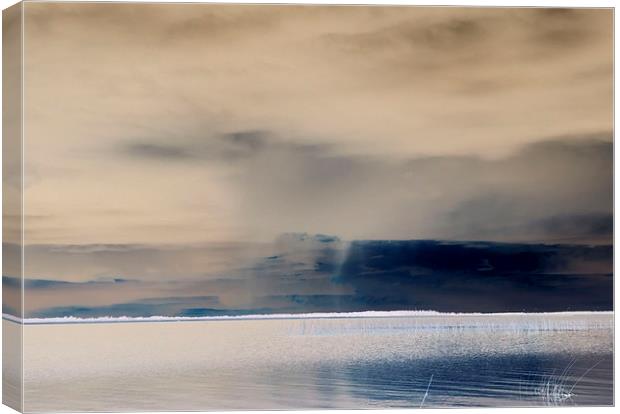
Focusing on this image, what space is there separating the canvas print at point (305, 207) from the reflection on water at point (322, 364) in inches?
0.7

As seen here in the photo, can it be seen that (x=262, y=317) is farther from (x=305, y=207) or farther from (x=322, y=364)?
(x=305, y=207)

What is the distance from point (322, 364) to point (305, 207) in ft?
4.06

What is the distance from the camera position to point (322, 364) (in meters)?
8.72

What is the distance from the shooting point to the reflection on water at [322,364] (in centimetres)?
845

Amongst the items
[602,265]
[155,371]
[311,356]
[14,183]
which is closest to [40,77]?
[14,183]

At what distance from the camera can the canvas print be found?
8422 millimetres

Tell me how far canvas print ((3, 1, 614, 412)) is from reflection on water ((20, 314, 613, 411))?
0.02m

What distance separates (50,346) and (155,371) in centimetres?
81

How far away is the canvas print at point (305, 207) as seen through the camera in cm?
842

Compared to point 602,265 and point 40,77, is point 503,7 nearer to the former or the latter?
point 602,265

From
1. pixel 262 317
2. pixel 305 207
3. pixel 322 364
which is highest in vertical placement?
pixel 305 207

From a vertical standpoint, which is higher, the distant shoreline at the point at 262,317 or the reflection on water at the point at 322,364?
the distant shoreline at the point at 262,317

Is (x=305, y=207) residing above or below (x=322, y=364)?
above

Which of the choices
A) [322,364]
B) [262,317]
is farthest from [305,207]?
[322,364]
